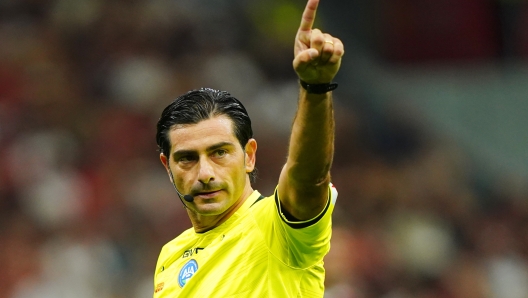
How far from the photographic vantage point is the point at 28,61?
35.4 ft

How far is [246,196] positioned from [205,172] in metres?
0.29

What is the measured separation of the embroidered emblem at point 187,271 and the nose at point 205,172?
382mm

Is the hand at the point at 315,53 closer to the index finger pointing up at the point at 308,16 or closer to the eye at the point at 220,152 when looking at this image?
the index finger pointing up at the point at 308,16

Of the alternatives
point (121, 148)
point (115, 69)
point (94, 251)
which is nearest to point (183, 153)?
point (94, 251)

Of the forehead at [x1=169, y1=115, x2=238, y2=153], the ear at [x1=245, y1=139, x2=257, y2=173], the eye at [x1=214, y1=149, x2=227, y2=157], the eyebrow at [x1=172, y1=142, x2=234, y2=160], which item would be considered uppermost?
the forehead at [x1=169, y1=115, x2=238, y2=153]

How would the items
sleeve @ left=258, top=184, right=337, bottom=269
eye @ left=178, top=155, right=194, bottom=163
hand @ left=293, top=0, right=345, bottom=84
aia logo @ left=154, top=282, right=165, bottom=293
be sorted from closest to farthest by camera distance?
hand @ left=293, top=0, right=345, bottom=84 → sleeve @ left=258, top=184, right=337, bottom=269 → eye @ left=178, top=155, right=194, bottom=163 → aia logo @ left=154, top=282, right=165, bottom=293

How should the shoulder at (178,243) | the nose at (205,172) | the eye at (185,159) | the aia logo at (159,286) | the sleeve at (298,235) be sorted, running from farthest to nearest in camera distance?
the shoulder at (178,243), the aia logo at (159,286), the eye at (185,159), the nose at (205,172), the sleeve at (298,235)

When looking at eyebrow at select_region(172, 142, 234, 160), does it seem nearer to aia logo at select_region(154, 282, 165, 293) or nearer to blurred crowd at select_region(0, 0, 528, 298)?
aia logo at select_region(154, 282, 165, 293)

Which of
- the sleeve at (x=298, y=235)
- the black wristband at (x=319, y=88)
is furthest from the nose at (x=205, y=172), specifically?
the black wristband at (x=319, y=88)

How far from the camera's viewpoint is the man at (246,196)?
3.09 m

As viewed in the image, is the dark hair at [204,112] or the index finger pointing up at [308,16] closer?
the index finger pointing up at [308,16]

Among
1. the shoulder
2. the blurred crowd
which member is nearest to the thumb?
the shoulder

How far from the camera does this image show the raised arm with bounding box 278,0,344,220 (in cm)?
296

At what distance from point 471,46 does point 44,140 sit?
5.85m
